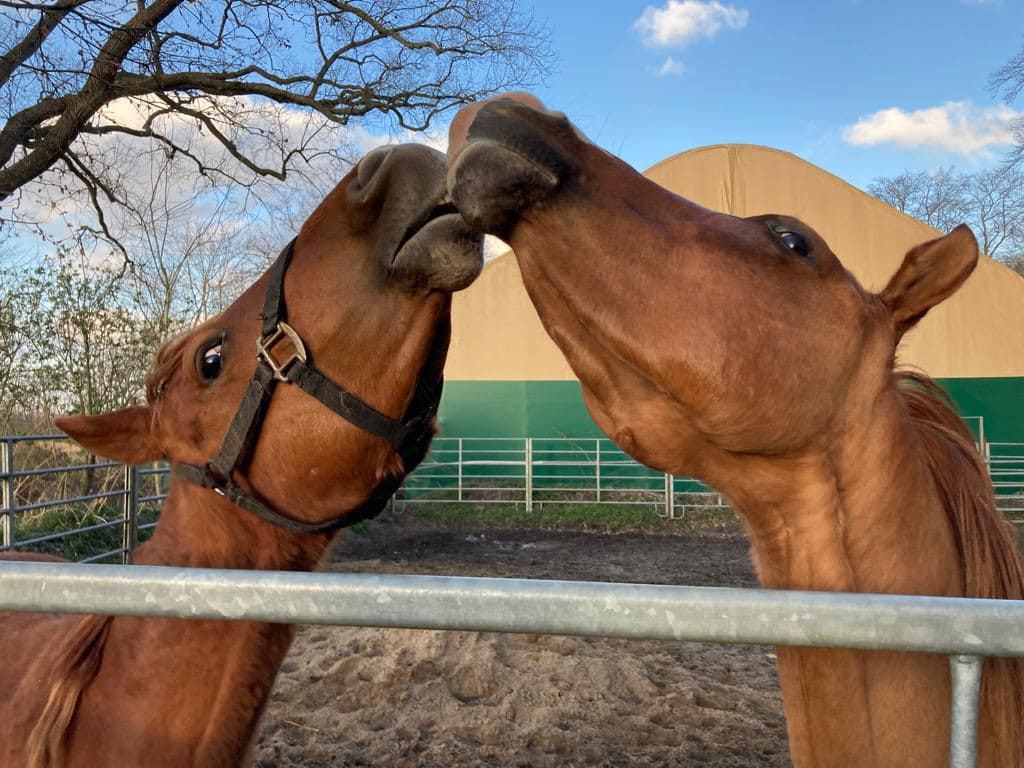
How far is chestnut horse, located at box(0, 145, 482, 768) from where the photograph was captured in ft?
4.88

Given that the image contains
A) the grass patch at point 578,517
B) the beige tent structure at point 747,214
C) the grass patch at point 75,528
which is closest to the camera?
the grass patch at point 75,528

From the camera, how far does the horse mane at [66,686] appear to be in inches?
59.6

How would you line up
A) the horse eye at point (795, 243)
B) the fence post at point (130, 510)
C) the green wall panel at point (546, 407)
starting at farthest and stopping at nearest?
1. the green wall panel at point (546, 407)
2. the fence post at point (130, 510)
3. the horse eye at point (795, 243)

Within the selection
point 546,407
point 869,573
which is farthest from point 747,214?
point 869,573

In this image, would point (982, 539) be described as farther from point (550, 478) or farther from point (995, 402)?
point (995, 402)

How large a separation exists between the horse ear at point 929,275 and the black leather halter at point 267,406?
0.96 m

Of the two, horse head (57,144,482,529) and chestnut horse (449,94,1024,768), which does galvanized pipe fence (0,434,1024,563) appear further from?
chestnut horse (449,94,1024,768)

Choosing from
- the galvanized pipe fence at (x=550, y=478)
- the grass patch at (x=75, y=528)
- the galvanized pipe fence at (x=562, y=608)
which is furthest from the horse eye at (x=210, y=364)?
the galvanized pipe fence at (x=550, y=478)

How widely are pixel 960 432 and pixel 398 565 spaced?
8297 millimetres

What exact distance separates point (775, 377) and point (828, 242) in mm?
16703

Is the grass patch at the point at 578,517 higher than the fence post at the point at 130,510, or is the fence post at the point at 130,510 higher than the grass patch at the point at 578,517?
the fence post at the point at 130,510

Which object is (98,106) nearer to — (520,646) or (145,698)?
(520,646)

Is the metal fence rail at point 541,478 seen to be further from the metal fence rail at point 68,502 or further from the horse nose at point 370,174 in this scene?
the horse nose at point 370,174

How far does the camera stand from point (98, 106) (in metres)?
7.61
